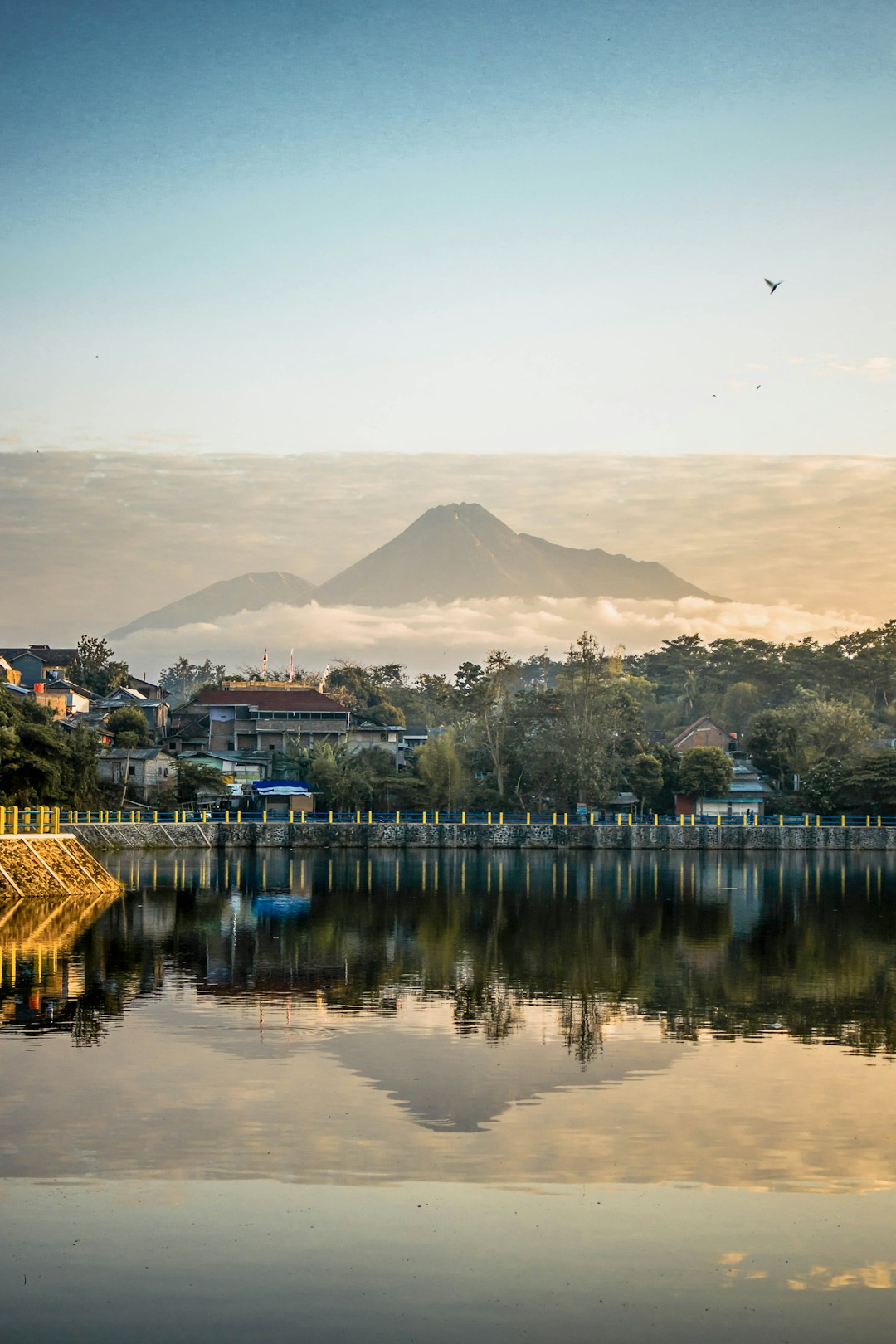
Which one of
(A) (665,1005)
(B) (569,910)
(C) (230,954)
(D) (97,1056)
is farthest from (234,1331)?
(B) (569,910)

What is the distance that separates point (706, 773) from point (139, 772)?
120 feet

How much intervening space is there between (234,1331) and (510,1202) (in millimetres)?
3588

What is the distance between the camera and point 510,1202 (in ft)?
41.9

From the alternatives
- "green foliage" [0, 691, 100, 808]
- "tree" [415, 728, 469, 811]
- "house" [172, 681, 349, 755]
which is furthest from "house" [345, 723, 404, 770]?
"green foliage" [0, 691, 100, 808]

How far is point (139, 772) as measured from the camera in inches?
3391

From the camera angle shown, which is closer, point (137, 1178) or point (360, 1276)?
point (360, 1276)

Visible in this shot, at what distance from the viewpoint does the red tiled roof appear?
10106 centimetres

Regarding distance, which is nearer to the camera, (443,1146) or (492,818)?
(443,1146)

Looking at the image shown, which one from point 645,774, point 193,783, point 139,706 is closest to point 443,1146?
point 193,783

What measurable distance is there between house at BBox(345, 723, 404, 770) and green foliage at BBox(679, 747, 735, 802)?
20.7 meters

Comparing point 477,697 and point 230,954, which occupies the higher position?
point 477,697

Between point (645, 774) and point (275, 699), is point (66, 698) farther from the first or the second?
point (645, 774)

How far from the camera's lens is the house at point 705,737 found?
113188 mm

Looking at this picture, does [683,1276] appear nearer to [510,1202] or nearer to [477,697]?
[510,1202]
